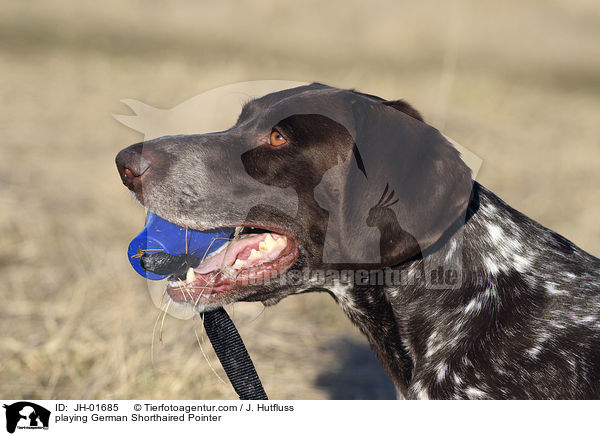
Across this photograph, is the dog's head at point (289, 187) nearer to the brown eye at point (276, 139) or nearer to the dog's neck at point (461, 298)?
the brown eye at point (276, 139)

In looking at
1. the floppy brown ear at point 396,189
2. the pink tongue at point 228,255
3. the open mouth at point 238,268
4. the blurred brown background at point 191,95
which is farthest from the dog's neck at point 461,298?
the blurred brown background at point 191,95

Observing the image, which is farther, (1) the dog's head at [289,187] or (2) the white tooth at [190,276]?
(2) the white tooth at [190,276]

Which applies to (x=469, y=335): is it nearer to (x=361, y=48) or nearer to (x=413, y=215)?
(x=413, y=215)

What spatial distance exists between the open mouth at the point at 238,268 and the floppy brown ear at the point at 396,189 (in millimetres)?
242

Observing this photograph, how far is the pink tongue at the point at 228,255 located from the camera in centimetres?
306

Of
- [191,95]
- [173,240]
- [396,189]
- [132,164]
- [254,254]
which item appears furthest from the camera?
[191,95]

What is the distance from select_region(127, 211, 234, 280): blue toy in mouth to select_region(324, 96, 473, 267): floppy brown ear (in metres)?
0.55

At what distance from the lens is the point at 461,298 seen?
287cm

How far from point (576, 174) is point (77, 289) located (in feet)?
23.5

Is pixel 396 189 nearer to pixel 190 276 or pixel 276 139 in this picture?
pixel 276 139

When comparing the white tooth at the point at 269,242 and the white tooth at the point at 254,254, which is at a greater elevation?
the white tooth at the point at 269,242
